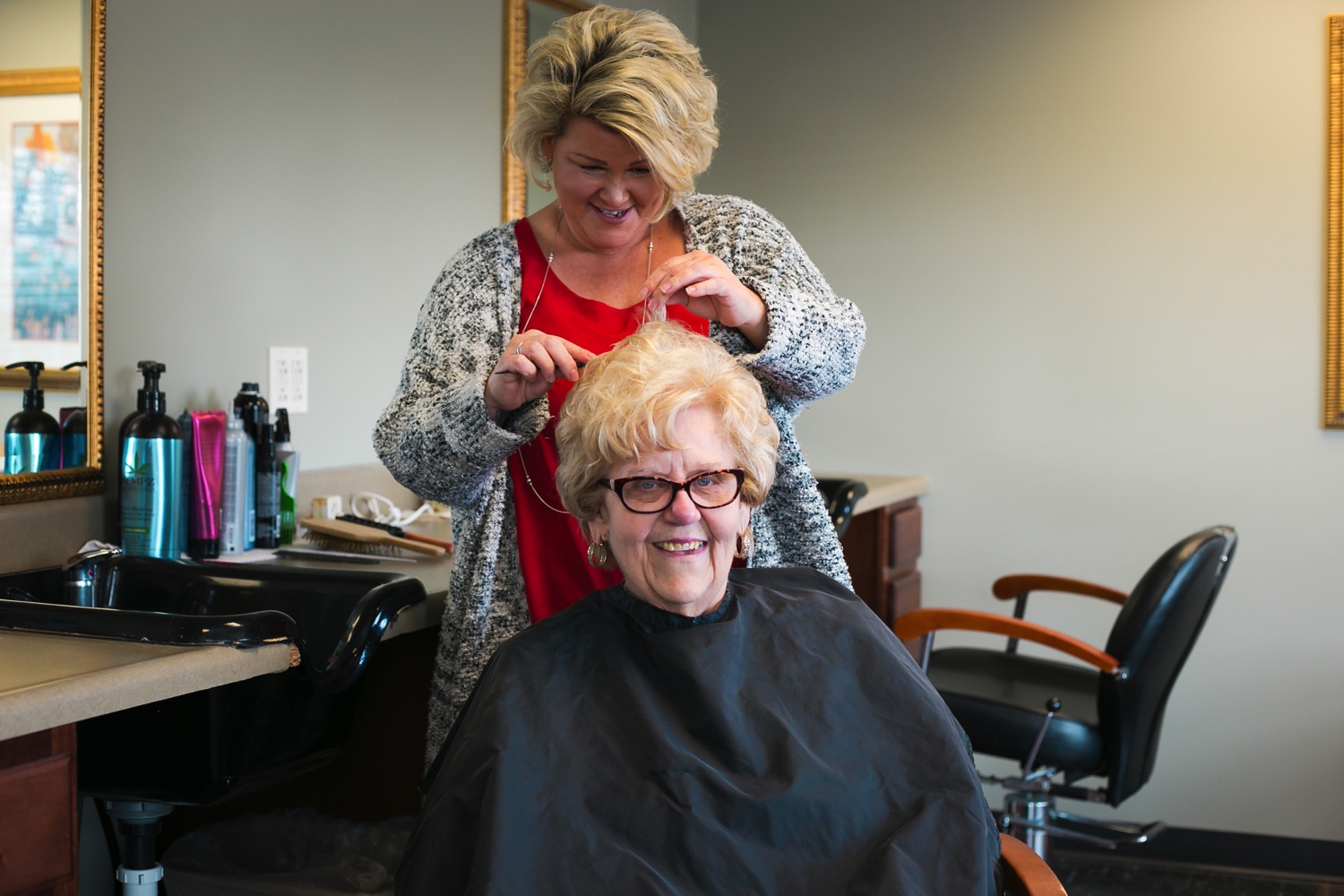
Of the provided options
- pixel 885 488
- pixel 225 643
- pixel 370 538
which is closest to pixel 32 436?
pixel 370 538

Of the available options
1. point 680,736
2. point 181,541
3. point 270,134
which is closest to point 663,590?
point 680,736

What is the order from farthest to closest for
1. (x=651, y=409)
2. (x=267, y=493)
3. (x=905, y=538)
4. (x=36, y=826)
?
(x=905, y=538), (x=267, y=493), (x=651, y=409), (x=36, y=826)

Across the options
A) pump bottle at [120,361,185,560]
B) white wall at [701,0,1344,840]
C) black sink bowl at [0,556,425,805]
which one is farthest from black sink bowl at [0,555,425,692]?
white wall at [701,0,1344,840]

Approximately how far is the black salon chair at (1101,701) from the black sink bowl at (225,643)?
4.39ft

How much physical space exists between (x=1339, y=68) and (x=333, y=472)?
9.28 ft

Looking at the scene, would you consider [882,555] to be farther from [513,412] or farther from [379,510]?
A: [513,412]

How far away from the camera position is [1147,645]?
8.12 ft

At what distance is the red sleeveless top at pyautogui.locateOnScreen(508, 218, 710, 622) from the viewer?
5.47 ft

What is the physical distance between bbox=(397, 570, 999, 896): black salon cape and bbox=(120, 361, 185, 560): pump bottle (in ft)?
2.44

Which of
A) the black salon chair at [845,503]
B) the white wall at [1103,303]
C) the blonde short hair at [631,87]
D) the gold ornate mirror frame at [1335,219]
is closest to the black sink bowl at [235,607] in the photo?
the blonde short hair at [631,87]

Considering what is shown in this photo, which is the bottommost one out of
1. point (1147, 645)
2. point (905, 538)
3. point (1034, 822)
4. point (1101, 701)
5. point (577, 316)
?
point (1034, 822)

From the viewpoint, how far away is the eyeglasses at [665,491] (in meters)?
1.42

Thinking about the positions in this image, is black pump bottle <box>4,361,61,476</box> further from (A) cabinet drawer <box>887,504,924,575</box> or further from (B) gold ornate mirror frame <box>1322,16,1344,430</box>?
(B) gold ornate mirror frame <box>1322,16,1344,430</box>

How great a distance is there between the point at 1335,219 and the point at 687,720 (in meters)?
2.68
